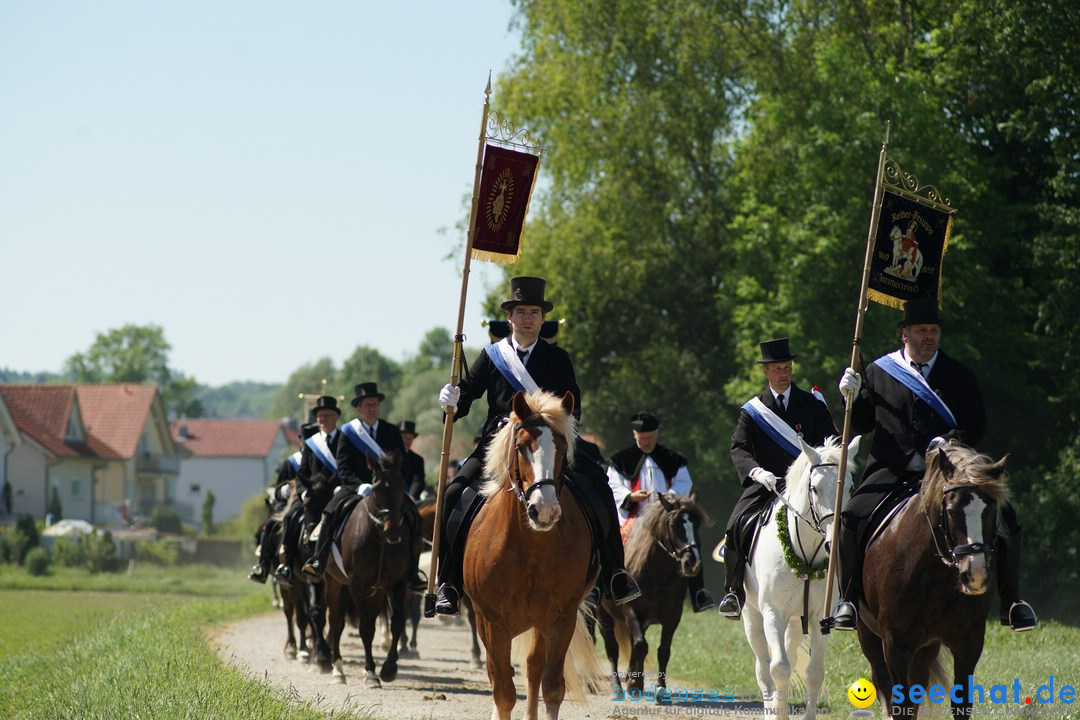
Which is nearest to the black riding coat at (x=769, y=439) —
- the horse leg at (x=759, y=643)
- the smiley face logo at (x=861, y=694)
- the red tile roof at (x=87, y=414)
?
the horse leg at (x=759, y=643)

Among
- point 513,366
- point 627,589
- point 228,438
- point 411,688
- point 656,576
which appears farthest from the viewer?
point 228,438

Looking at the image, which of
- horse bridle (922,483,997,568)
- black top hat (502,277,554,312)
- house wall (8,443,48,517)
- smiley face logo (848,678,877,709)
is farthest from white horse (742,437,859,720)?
house wall (8,443,48,517)

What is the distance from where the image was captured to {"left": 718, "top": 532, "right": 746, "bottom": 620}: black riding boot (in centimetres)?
1079

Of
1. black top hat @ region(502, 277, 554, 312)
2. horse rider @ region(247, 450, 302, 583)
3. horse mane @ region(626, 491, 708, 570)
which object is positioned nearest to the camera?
black top hat @ region(502, 277, 554, 312)

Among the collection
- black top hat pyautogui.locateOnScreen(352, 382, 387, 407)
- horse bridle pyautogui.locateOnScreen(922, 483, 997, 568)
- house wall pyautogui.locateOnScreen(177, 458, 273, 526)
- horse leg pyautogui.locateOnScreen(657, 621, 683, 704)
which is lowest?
house wall pyautogui.locateOnScreen(177, 458, 273, 526)

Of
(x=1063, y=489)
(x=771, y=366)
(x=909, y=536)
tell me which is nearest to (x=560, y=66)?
(x=1063, y=489)

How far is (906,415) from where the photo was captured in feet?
30.1

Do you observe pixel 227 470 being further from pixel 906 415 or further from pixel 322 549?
pixel 906 415

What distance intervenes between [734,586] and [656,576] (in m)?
2.87

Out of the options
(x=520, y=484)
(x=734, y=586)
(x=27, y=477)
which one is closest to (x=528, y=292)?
(x=520, y=484)

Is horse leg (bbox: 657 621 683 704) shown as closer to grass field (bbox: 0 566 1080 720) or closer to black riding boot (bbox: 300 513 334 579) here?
grass field (bbox: 0 566 1080 720)

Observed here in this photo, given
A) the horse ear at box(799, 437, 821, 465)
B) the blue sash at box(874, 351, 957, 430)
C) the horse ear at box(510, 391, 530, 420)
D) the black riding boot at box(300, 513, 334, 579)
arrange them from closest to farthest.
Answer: the horse ear at box(510, 391, 530, 420), the blue sash at box(874, 351, 957, 430), the horse ear at box(799, 437, 821, 465), the black riding boot at box(300, 513, 334, 579)

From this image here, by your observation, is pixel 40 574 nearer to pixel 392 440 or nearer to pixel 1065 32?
pixel 392 440

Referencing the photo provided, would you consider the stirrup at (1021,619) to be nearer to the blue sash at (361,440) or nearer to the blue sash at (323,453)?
the blue sash at (361,440)
